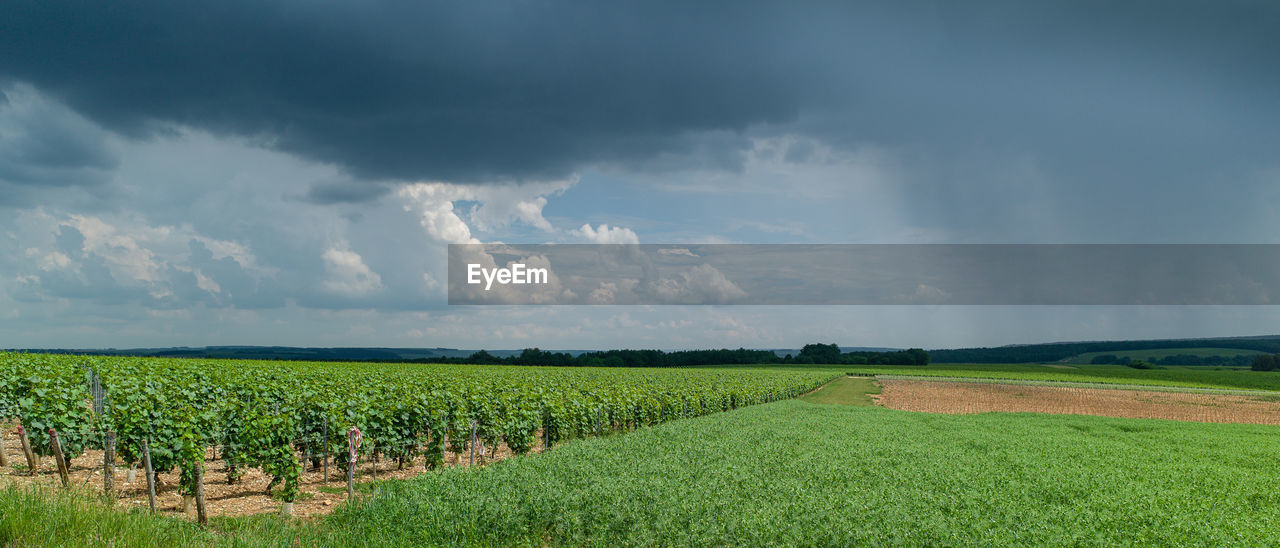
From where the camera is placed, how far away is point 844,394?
66.0 metres

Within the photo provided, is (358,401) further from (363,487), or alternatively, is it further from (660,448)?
(660,448)

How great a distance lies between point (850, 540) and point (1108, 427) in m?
27.2

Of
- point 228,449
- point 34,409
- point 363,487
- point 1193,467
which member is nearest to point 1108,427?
point 1193,467

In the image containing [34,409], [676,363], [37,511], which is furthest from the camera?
[676,363]

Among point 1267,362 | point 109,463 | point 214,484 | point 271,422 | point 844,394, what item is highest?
point 271,422

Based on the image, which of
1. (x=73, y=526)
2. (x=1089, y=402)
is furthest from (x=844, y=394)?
(x=73, y=526)

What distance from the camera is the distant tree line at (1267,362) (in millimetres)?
138625

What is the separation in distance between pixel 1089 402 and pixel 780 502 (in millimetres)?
65910

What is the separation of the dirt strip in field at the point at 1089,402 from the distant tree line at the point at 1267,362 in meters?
94.3

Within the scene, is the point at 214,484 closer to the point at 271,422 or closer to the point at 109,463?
the point at 109,463

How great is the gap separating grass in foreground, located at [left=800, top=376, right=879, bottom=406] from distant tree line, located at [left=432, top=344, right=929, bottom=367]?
58195 millimetres

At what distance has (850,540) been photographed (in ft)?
33.0

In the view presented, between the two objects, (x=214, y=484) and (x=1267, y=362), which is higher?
(x=214, y=484)

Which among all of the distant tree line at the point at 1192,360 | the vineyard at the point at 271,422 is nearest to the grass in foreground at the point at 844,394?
the vineyard at the point at 271,422
